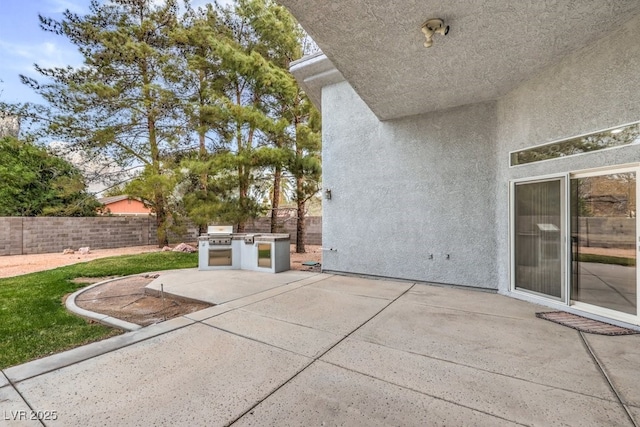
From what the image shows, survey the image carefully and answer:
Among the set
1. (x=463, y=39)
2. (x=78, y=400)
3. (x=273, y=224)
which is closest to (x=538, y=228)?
(x=463, y=39)

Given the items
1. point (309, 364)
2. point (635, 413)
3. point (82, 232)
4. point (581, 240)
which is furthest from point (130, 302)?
point (82, 232)

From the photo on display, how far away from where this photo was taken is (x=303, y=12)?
3.31m

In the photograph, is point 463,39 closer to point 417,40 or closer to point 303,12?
point 417,40

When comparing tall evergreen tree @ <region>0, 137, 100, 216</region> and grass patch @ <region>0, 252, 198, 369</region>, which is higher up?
tall evergreen tree @ <region>0, 137, 100, 216</region>

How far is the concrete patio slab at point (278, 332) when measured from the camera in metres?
3.17

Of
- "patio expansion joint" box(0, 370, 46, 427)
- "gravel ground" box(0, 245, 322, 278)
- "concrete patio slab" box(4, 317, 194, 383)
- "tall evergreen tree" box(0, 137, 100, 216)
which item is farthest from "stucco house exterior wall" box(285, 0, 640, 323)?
→ "tall evergreen tree" box(0, 137, 100, 216)

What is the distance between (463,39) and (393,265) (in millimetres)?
4511

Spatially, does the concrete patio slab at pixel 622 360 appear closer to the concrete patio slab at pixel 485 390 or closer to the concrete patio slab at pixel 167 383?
the concrete patio slab at pixel 485 390

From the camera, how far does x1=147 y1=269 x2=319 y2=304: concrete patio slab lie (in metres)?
5.31

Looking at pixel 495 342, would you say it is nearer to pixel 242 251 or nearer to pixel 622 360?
pixel 622 360

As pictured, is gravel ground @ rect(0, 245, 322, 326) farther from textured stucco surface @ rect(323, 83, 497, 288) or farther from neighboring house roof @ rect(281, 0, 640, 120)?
neighboring house roof @ rect(281, 0, 640, 120)

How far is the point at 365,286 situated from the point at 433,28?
4642mm

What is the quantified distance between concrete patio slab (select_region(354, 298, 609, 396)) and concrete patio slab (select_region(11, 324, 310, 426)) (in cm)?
136

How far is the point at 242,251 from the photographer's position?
315 inches
